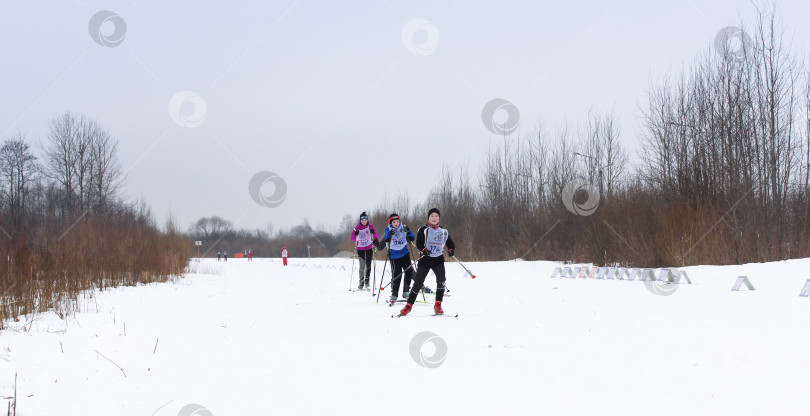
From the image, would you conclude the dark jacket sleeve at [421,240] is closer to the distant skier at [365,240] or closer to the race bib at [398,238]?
the race bib at [398,238]

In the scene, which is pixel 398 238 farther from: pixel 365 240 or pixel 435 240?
pixel 365 240

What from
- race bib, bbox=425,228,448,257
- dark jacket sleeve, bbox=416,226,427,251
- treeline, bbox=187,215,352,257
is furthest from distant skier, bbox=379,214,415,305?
treeline, bbox=187,215,352,257

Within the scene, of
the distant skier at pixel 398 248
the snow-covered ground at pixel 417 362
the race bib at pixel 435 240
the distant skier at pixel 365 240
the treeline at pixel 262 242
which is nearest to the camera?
the snow-covered ground at pixel 417 362

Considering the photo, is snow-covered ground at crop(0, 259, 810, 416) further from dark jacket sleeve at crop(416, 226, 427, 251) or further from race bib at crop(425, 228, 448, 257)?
dark jacket sleeve at crop(416, 226, 427, 251)

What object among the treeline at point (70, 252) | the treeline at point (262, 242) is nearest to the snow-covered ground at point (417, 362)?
the treeline at point (70, 252)

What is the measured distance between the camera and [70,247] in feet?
39.2

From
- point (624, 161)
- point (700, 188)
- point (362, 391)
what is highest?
point (624, 161)

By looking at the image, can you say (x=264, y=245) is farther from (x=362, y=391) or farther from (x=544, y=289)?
(x=362, y=391)

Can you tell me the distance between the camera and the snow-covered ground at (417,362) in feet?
14.7

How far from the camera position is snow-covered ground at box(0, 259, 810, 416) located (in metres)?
4.48

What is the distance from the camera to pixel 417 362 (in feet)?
19.3

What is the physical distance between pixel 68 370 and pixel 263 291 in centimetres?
1035

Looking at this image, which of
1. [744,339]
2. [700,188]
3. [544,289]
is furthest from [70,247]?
[700,188]

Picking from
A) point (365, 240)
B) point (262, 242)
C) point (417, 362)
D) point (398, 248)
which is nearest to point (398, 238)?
point (398, 248)
